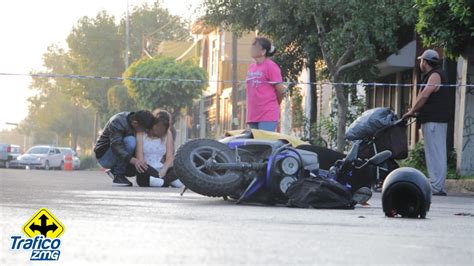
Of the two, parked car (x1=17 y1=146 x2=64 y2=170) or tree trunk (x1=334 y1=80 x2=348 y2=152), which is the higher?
tree trunk (x1=334 y1=80 x2=348 y2=152)

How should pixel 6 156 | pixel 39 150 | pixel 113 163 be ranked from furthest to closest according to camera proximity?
1. pixel 39 150
2. pixel 6 156
3. pixel 113 163

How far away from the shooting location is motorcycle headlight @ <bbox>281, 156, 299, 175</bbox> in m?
10.4

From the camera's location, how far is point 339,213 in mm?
9438

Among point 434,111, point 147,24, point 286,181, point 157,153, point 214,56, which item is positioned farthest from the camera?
point 147,24

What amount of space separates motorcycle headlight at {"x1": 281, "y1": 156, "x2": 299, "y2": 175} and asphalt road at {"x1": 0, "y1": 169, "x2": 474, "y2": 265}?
48 centimetres

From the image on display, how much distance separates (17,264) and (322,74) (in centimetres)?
2469

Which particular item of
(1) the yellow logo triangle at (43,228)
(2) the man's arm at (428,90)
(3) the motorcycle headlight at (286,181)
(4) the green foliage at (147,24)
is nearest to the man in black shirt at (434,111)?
(2) the man's arm at (428,90)

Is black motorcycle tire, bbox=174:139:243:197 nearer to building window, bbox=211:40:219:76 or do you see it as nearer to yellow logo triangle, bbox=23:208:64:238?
yellow logo triangle, bbox=23:208:64:238

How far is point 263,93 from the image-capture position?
44.2 ft

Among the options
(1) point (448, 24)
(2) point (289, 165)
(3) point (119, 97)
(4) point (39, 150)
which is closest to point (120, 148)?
(2) point (289, 165)

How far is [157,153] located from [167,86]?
42903 mm

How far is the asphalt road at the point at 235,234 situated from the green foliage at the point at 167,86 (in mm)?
47866

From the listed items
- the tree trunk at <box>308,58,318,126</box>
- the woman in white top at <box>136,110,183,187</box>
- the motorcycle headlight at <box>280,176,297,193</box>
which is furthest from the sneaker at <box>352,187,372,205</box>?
the tree trunk at <box>308,58,318,126</box>

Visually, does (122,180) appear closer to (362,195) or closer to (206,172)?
(206,172)
